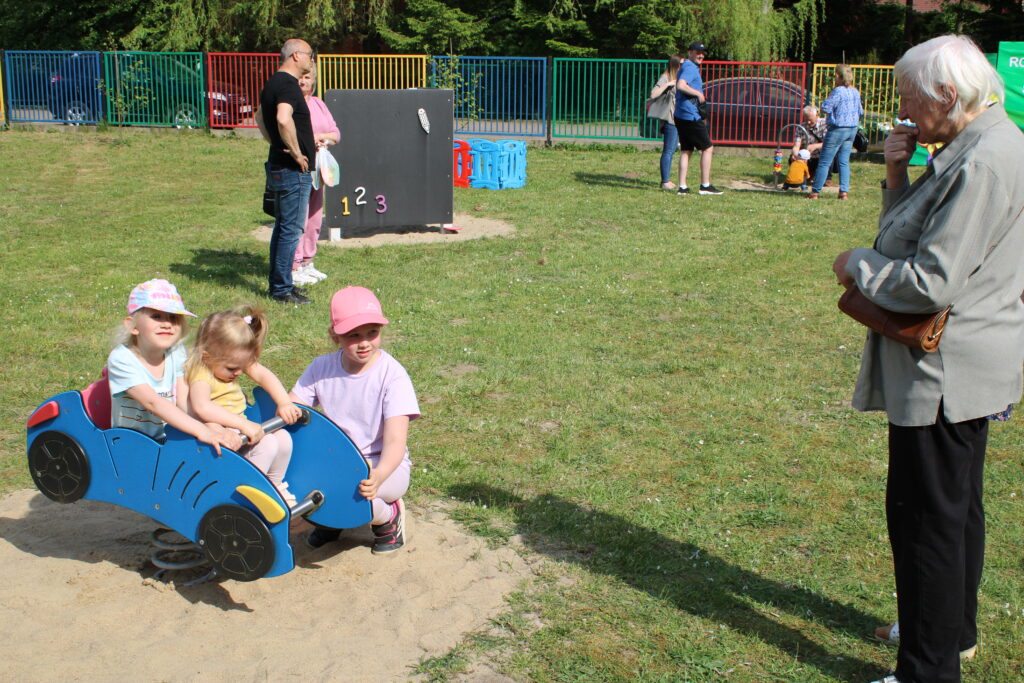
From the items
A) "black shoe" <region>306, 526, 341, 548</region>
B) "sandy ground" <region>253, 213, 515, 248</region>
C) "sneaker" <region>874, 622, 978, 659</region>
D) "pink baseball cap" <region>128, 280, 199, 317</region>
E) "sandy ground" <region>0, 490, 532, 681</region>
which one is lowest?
"sneaker" <region>874, 622, 978, 659</region>

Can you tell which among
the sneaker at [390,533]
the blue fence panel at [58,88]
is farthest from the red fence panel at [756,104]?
the sneaker at [390,533]

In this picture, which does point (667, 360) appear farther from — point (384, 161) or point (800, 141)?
point (800, 141)

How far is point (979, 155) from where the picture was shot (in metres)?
2.69

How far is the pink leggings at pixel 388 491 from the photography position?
12.7ft

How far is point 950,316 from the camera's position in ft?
9.36

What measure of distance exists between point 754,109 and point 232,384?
55.7 feet

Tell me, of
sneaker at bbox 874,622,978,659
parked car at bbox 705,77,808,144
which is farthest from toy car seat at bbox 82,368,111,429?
parked car at bbox 705,77,808,144

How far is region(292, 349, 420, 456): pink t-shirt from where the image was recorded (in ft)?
12.6

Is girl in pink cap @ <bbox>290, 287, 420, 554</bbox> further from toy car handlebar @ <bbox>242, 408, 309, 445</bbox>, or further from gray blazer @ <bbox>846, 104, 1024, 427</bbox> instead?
gray blazer @ <bbox>846, 104, 1024, 427</bbox>

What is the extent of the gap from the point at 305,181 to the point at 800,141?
9.19 meters

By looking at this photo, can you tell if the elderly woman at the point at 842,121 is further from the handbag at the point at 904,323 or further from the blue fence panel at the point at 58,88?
the blue fence panel at the point at 58,88

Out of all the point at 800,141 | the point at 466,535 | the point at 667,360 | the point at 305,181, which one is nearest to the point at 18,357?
the point at 305,181

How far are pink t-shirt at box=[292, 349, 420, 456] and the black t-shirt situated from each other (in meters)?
4.05

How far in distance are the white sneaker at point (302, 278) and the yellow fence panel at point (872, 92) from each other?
13908 millimetres
